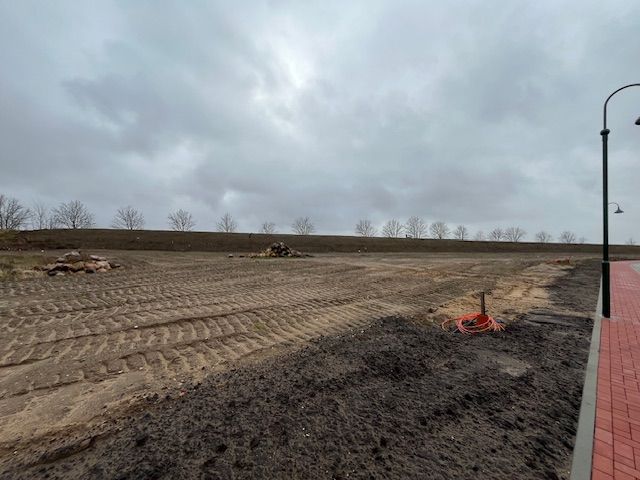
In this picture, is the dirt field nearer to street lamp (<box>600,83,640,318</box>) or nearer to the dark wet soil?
street lamp (<box>600,83,640,318</box>)

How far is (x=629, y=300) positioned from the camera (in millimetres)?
8922

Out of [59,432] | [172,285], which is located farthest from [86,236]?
[59,432]

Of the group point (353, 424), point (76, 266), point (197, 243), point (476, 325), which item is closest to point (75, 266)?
point (76, 266)

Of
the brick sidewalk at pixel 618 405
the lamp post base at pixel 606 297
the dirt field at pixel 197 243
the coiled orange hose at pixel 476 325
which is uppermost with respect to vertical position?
the dirt field at pixel 197 243

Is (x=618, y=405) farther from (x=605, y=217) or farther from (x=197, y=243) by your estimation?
(x=197, y=243)

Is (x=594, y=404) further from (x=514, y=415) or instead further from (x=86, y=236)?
(x=86, y=236)

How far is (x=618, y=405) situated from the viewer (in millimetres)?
3186

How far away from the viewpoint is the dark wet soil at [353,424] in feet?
7.47

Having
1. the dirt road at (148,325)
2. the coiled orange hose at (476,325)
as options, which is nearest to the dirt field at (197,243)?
the dirt road at (148,325)

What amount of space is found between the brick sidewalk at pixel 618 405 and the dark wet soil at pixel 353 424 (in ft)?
0.72

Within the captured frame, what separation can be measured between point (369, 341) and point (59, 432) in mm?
4165

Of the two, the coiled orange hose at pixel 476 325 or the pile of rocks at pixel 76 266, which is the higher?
the pile of rocks at pixel 76 266

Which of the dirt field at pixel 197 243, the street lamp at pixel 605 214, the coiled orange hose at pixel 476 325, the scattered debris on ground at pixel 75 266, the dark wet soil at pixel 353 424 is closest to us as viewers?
the dark wet soil at pixel 353 424

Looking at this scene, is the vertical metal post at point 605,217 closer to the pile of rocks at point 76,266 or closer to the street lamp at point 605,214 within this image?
the street lamp at point 605,214
